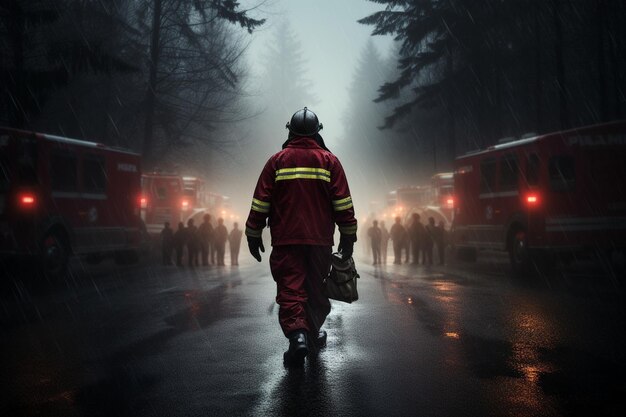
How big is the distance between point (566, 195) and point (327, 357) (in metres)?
10.00

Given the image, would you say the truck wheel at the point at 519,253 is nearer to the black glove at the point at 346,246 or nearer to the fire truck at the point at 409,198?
the black glove at the point at 346,246

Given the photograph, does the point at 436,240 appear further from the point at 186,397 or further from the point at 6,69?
the point at 186,397

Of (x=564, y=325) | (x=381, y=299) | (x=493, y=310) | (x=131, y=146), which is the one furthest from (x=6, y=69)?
(x=131, y=146)

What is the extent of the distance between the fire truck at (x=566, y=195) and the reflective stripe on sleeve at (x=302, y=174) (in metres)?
9.66

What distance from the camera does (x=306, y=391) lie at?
4258mm

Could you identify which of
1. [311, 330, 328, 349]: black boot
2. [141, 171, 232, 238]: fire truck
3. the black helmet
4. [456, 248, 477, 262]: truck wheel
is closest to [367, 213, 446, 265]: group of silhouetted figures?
[456, 248, 477, 262]: truck wheel

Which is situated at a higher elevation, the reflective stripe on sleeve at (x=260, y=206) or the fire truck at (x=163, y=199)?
the fire truck at (x=163, y=199)

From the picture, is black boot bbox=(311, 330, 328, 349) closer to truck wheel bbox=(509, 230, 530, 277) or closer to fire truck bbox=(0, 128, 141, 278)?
fire truck bbox=(0, 128, 141, 278)

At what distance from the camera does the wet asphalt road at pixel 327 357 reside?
3.98 meters

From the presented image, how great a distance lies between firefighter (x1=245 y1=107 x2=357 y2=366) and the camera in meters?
5.32

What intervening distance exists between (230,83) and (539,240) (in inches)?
591

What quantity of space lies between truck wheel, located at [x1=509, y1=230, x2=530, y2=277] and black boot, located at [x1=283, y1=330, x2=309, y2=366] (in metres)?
10.3

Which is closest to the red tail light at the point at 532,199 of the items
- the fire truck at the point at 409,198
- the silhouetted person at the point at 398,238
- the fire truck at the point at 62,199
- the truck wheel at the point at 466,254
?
the truck wheel at the point at 466,254

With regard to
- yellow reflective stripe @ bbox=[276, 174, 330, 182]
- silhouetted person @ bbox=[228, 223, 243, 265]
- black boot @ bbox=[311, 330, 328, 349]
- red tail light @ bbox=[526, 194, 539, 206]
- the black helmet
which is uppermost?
the black helmet
